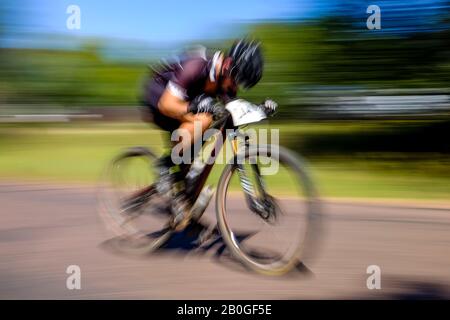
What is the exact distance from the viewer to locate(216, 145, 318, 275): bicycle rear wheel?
3818 mm

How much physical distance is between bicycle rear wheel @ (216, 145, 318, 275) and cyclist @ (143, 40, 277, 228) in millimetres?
454

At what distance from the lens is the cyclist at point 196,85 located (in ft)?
13.9

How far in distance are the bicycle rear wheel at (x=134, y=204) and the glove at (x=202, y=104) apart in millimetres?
631

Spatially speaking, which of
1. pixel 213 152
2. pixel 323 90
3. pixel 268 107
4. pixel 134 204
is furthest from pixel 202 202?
pixel 323 90

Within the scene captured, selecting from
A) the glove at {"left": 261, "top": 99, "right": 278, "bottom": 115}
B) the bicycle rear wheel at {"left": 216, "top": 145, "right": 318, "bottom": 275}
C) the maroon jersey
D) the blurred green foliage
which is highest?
the blurred green foliage

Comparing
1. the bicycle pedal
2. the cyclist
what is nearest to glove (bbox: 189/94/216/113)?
the cyclist

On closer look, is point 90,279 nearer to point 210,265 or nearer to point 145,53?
point 210,265

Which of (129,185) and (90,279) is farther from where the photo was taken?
(129,185)

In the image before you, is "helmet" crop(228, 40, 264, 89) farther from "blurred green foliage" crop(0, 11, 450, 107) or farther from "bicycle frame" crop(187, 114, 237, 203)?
"blurred green foliage" crop(0, 11, 450, 107)

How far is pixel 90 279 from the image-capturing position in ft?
13.1


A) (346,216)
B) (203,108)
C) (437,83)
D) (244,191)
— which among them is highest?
(437,83)

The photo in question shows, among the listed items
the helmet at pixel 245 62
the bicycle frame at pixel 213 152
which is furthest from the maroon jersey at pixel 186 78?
the bicycle frame at pixel 213 152
